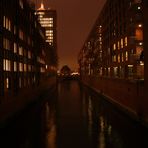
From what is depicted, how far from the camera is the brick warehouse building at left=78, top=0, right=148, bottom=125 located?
33219 mm

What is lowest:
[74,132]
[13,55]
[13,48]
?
[74,132]

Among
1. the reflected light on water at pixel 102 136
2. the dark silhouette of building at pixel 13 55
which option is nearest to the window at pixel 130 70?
the dark silhouette of building at pixel 13 55

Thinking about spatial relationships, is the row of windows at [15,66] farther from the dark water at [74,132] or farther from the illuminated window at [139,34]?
the illuminated window at [139,34]

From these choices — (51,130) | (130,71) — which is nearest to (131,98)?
→ (51,130)

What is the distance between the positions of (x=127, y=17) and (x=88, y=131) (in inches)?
1408

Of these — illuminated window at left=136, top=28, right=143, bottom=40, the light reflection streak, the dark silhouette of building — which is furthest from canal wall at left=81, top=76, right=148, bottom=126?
the dark silhouette of building

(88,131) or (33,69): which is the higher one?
(33,69)

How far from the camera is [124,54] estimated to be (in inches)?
2522

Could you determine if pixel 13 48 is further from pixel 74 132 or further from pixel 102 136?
pixel 102 136

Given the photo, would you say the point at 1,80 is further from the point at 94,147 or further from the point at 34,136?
the point at 94,147

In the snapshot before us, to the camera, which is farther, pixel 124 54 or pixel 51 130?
Result: pixel 124 54

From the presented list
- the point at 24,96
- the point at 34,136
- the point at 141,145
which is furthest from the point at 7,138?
the point at 24,96

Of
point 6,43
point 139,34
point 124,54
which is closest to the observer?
point 6,43

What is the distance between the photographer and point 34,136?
94.1ft
